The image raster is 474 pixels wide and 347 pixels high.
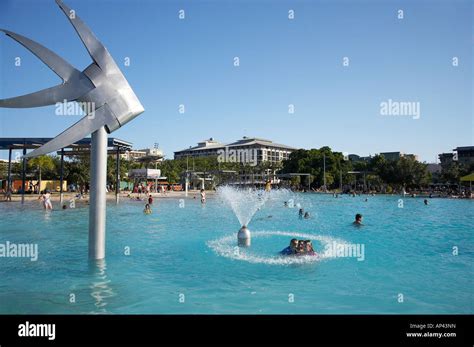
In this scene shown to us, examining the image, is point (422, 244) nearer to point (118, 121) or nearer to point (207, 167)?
point (118, 121)

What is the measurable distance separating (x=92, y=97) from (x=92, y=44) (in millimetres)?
1533

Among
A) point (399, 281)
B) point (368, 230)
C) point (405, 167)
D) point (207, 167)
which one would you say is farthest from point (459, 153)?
A: point (399, 281)

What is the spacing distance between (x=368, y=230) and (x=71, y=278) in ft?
54.2

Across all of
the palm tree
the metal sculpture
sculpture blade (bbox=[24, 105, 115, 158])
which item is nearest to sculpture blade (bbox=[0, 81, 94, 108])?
the metal sculpture

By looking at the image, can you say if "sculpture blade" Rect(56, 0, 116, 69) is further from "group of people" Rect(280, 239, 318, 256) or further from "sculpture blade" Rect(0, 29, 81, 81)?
"group of people" Rect(280, 239, 318, 256)

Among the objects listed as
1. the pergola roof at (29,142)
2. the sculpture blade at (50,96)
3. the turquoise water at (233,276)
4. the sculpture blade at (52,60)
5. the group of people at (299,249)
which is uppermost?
the pergola roof at (29,142)

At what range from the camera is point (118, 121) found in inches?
398

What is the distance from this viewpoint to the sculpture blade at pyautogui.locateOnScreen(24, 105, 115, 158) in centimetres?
954

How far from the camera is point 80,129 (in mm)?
9703

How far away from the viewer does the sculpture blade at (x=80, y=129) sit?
376 inches

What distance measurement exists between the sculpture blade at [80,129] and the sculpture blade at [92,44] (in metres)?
1.30

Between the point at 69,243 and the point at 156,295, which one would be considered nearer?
the point at 156,295

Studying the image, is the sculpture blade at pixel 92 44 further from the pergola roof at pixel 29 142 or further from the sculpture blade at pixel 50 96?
the pergola roof at pixel 29 142

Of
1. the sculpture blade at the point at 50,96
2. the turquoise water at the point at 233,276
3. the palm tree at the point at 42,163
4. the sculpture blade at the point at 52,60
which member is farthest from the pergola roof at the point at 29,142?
the palm tree at the point at 42,163
